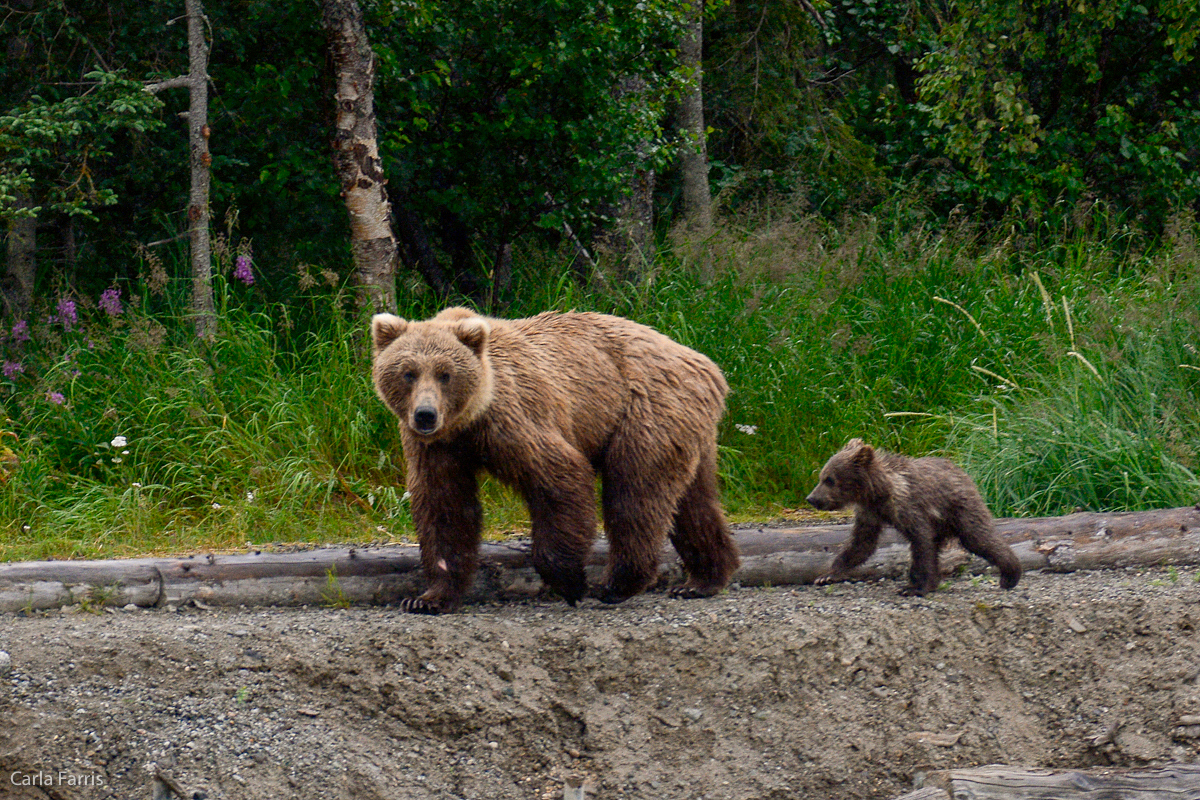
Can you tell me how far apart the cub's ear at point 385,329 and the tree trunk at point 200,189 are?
2.66 m

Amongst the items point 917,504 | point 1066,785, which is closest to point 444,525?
point 917,504

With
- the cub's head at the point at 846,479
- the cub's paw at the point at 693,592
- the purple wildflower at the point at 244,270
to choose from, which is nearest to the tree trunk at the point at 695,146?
the purple wildflower at the point at 244,270

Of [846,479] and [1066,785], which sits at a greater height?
[846,479]

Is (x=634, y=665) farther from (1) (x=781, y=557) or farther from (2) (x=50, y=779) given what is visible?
(2) (x=50, y=779)

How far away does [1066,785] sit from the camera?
3.90m

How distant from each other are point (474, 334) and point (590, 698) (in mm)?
1505

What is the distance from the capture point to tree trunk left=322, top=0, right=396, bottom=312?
22.4 feet

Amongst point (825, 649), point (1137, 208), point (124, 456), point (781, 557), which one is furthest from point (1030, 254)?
point (124, 456)

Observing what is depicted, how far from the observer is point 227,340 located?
6.93m

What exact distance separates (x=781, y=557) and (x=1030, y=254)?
16.9ft

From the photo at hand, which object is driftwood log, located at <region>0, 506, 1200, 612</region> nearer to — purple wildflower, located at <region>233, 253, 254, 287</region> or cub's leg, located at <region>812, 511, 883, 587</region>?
cub's leg, located at <region>812, 511, 883, 587</region>

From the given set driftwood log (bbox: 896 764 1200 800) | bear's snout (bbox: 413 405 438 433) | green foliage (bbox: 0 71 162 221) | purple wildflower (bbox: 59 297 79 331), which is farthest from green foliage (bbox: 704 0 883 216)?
driftwood log (bbox: 896 764 1200 800)

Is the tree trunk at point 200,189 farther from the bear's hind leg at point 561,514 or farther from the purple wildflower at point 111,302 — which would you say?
the bear's hind leg at point 561,514

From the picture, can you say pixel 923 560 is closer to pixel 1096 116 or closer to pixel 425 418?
pixel 425 418
